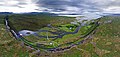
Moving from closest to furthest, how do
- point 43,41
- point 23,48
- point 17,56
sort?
point 17,56 < point 23,48 < point 43,41

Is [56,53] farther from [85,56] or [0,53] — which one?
[0,53]

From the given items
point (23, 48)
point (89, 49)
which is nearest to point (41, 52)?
point (23, 48)

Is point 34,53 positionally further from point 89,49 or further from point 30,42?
point 89,49

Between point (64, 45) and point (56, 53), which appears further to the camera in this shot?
point (64, 45)

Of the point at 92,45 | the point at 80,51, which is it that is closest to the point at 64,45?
the point at 80,51

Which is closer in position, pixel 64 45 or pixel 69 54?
pixel 69 54

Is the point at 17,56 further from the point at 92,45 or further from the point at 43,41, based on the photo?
the point at 92,45

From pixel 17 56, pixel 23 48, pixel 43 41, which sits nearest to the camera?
pixel 17 56
